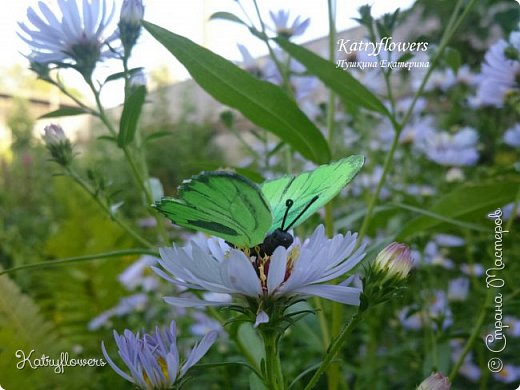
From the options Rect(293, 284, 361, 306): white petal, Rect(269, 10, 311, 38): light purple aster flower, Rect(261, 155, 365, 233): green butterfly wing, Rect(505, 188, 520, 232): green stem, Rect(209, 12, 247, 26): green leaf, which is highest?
Rect(209, 12, 247, 26): green leaf

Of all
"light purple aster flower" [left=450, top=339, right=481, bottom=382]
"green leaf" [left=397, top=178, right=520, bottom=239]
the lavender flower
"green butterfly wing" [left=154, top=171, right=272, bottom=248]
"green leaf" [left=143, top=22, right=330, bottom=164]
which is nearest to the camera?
"green butterfly wing" [left=154, top=171, right=272, bottom=248]

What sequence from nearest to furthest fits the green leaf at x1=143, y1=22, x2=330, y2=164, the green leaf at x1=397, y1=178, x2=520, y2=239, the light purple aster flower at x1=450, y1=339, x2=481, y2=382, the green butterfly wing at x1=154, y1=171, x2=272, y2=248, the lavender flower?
the green butterfly wing at x1=154, y1=171, x2=272, y2=248 → the green leaf at x1=143, y1=22, x2=330, y2=164 → the green leaf at x1=397, y1=178, x2=520, y2=239 → the light purple aster flower at x1=450, y1=339, x2=481, y2=382 → the lavender flower

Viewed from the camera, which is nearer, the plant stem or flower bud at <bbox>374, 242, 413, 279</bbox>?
flower bud at <bbox>374, 242, 413, 279</bbox>

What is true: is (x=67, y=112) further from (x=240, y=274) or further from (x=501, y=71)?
(x=501, y=71)

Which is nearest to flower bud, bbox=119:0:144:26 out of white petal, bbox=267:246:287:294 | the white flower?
white petal, bbox=267:246:287:294

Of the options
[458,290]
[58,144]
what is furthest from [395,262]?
[458,290]

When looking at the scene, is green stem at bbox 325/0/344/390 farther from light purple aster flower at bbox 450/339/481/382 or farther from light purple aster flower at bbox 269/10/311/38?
light purple aster flower at bbox 450/339/481/382

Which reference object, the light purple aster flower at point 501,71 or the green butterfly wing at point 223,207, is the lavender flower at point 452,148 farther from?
the green butterfly wing at point 223,207
